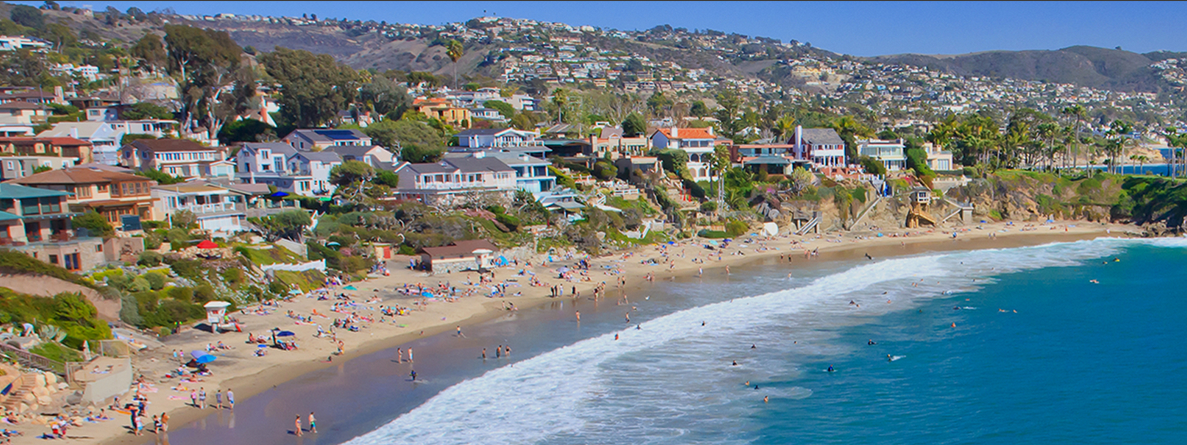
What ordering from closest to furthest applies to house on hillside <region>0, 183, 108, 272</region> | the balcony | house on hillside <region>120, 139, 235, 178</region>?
house on hillside <region>0, 183, 108, 272</region>
the balcony
house on hillside <region>120, 139, 235, 178</region>

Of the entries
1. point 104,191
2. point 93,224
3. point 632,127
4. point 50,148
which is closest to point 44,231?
point 93,224

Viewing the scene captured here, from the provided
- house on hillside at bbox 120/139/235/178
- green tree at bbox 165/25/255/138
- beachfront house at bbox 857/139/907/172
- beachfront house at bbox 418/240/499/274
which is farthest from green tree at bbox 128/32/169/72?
beachfront house at bbox 857/139/907/172

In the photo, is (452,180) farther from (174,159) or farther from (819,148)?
(819,148)

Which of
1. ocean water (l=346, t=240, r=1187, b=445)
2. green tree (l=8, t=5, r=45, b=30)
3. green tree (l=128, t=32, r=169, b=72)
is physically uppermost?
green tree (l=8, t=5, r=45, b=30)

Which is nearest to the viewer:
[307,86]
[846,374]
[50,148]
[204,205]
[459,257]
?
[846,374]

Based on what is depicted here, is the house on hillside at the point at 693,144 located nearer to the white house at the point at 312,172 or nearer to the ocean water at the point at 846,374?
the ocean water at the point at 846,374

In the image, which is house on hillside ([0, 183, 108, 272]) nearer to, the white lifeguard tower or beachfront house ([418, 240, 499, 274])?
the white lifeguard tower
